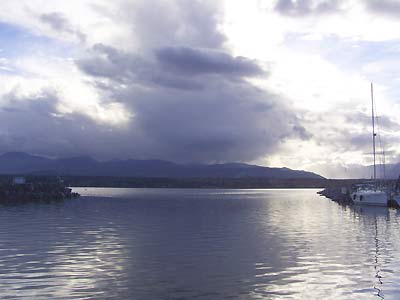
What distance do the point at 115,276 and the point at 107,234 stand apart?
59.5ft

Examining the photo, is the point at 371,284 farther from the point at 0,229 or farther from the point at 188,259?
the point at 0,229

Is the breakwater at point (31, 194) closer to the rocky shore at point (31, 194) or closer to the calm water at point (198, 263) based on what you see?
the rocky shore at point (31, 194)

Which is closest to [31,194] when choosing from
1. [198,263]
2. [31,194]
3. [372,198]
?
[31,194]

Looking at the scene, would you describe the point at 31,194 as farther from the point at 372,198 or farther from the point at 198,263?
the point at 198,263

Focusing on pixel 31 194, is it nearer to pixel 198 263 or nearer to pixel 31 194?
pixel 31 194

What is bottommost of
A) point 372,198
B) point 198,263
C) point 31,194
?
point 198,263

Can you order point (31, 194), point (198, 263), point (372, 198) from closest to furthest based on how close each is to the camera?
point (198, 263)
point (372, 198)
point (31, 194)

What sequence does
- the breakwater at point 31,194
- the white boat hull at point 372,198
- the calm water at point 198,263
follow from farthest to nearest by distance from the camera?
1. the breakwater at point 31,194
2. the white boat hull at point 372,198
3. the calm water at point 198,263

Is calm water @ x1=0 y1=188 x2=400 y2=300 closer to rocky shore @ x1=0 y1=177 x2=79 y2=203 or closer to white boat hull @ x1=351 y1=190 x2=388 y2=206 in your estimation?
white boat hull @ x1=351 y1=190 x2=388 y2=206

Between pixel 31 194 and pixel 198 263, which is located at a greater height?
pixel 31 194

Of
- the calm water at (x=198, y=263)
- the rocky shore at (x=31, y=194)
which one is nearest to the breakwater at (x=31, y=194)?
the rocky shore at (x=31, y=194)

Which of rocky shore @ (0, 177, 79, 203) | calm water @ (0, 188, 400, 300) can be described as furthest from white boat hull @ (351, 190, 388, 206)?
rocky shore @ (0, 177, 79, 203)

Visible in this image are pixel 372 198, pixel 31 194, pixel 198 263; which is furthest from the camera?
pixel 31 194

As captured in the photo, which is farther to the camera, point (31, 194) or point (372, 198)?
point (31, 194)
